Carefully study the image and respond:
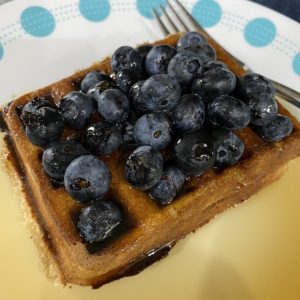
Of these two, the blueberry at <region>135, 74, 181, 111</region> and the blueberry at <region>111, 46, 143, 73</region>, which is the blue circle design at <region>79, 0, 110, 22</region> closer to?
the blueberry at <region>111, 46, 143, 73</region>

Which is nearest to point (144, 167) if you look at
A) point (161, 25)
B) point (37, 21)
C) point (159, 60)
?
point (159, 60)

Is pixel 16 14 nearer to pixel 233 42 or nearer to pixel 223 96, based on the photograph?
pixel 233 42

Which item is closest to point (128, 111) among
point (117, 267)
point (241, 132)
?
point (241, 132)

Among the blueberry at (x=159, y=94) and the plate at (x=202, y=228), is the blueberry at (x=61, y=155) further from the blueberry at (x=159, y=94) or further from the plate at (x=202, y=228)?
the plate at (x=202, y=228)

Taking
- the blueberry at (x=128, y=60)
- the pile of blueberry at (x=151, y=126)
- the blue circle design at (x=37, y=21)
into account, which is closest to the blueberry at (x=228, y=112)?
the pile of blueberry at (x=151, y=126)

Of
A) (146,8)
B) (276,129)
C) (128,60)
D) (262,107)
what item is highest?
(146,8)

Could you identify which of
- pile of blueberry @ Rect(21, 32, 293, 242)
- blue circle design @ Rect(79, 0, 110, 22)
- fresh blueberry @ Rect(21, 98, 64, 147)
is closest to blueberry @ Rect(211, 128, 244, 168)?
pile of blueberry @ Rect(21, 32, 293, 242)

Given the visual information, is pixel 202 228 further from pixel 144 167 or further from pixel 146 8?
pixel 146 8
